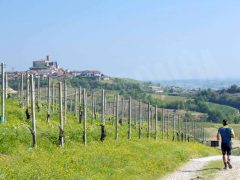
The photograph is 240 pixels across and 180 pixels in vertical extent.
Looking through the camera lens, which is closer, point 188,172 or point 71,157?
point 71,157

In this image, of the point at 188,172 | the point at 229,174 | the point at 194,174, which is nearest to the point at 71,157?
the point at 194,174

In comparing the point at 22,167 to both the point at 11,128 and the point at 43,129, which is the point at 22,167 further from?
the point at 43,129

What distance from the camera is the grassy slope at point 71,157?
18281 mm

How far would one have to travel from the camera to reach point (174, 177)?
24891 millimetres

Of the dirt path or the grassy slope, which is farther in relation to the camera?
the dirt path

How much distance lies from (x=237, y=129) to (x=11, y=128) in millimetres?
131805

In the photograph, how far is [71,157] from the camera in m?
22.3

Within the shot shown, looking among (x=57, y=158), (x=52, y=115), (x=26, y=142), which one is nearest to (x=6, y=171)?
(x=57, y=158)

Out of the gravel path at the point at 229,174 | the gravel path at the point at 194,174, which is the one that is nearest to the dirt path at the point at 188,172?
the gravel path at the point at 194,174

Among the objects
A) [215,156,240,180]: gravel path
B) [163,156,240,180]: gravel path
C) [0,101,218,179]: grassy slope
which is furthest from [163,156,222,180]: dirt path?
[215,156,240,180]: gravel path

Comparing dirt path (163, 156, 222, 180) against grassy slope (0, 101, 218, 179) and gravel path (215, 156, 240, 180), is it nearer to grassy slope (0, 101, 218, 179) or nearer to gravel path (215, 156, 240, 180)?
grassy slope (0, 101, 218, 179)

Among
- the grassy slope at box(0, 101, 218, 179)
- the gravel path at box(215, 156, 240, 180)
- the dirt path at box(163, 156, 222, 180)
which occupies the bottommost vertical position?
the dirt path at box(163, 156, 222, 180)

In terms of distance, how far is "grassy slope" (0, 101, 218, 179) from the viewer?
60.0 feet

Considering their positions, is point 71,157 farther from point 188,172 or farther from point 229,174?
point 188,172
